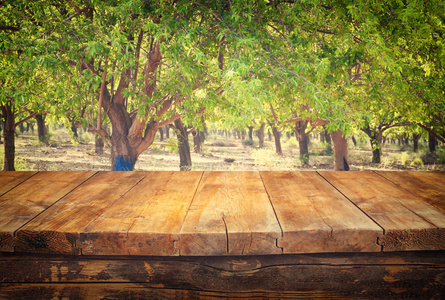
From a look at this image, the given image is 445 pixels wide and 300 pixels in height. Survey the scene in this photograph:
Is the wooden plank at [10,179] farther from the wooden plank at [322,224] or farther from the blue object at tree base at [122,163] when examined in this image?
the blue object at tree base at [122,163]

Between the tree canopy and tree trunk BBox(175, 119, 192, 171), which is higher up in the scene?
the tree canopy

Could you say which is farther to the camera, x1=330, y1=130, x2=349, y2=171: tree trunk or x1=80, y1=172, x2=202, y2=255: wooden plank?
x1=330, y1=130, x2=349, y2=171: tree trunk

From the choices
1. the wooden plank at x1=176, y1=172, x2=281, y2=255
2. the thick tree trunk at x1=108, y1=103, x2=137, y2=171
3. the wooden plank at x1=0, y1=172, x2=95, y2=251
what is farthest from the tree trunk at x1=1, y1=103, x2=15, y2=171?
the wooden plank at x1=176, y1=172, x2=281, y2=255

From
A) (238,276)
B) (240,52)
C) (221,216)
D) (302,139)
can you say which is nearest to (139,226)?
(221,216)

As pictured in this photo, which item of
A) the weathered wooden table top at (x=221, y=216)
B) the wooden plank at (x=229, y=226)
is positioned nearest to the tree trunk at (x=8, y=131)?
the weathered wooden table top at (x=221, y=216)

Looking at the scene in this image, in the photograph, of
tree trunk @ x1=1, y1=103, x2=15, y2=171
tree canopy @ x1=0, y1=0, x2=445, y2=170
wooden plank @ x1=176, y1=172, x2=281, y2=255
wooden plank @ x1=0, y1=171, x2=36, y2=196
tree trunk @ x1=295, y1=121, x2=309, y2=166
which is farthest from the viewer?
tree trunk @ x1=295, y1=121, x2=309, y2=166

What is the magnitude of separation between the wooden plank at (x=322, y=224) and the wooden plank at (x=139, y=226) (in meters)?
0.52

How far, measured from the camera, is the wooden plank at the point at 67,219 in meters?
1.48

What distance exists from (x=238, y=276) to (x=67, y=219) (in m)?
0.90

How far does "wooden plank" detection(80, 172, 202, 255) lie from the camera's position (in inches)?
56.9

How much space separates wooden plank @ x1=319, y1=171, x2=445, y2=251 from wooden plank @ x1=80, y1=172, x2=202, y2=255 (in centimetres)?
98

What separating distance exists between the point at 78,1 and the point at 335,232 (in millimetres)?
7191

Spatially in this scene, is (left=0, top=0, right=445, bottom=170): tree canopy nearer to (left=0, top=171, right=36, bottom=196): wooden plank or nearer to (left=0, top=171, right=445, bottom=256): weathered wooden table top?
(left=0, top=171, right=445, bottom=256): weathered wooden table top

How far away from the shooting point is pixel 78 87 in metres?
7.73
